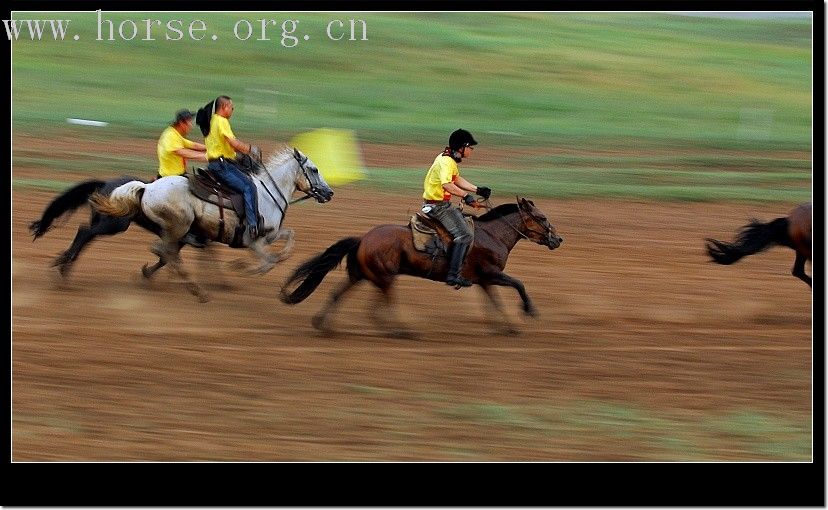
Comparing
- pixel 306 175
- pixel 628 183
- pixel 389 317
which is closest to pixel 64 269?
pixel 306 175

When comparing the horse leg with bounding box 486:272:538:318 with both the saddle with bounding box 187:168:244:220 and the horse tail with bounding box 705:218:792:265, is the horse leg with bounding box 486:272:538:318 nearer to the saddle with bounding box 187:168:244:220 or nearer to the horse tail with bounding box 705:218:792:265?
the horse tail with bounding box 705:218:792:265

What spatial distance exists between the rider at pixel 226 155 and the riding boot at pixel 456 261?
2246 millimetres

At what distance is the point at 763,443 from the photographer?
33.5 feet

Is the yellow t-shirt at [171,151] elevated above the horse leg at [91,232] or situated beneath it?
elevated above

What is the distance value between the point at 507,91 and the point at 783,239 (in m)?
17.3

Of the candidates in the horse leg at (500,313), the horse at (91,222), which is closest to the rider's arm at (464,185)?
the horse leg at (500,313)

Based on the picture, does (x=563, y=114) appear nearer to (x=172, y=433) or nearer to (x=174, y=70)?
(x=174, y=70)

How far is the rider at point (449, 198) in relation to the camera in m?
12.0

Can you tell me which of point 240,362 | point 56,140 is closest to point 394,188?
point 56,140

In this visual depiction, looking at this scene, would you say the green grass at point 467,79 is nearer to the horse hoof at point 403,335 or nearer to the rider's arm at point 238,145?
the rider's arm at point 238,145

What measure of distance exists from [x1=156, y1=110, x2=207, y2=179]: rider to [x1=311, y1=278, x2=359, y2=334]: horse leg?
2101 millimetres

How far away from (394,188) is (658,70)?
524 inches

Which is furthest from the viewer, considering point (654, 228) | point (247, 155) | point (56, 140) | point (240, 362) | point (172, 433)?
point (56, 140)

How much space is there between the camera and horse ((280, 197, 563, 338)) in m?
12.1
